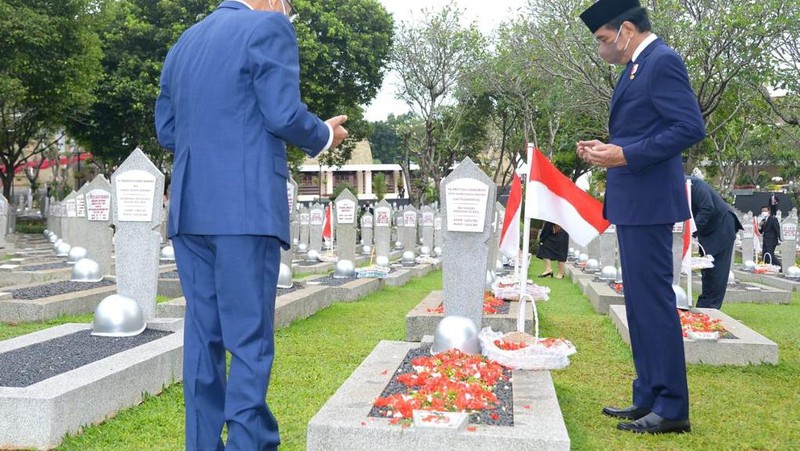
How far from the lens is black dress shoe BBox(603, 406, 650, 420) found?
15.3 ft

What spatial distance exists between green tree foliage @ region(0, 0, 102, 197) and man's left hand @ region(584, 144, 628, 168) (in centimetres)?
2301

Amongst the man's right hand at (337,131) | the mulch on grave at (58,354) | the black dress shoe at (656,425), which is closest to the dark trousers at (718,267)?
the black dress shoe at (656,425)

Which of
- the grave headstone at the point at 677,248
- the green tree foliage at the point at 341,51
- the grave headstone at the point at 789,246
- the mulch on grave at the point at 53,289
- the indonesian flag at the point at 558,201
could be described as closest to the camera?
the indonesian flag at the point at 558,201

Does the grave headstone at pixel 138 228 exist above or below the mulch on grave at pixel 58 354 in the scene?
above

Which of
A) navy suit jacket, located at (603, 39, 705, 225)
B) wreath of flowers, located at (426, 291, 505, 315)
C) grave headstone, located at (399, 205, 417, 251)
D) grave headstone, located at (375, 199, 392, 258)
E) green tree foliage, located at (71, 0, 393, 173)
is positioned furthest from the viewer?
green tree foliage, located at (71, 0, 393, 173)

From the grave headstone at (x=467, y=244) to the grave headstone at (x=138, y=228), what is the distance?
291cm

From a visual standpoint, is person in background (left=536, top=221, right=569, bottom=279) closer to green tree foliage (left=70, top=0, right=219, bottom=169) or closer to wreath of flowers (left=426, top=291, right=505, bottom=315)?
wreath of flowers (left=426, top=291, right=505, bottom=315)

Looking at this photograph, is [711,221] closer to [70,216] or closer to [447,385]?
[447,385]

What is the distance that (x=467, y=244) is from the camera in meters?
7.06

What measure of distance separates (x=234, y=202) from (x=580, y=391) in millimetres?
3570

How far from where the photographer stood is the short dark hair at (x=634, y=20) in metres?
4.55

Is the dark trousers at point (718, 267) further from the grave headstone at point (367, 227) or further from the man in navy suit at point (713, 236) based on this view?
the grave headstone at point (367, 227)

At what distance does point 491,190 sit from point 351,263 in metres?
7.36

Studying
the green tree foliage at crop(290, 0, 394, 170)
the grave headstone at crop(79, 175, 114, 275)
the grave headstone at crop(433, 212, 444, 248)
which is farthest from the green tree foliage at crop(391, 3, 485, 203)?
the grave headstone at crop(79, 175, 114, 275)
